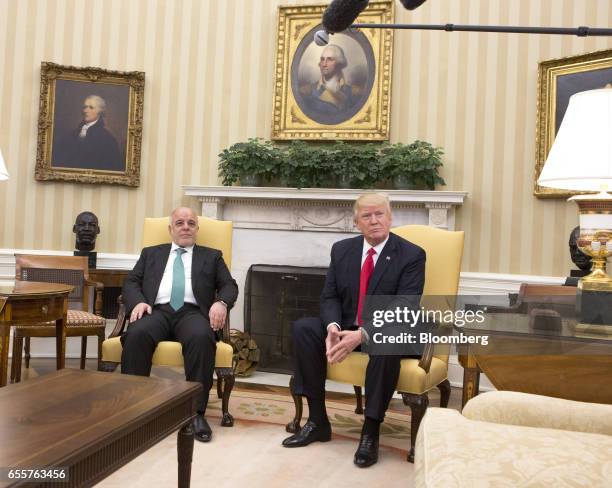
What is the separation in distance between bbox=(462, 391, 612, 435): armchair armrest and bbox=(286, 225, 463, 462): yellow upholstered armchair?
147cm

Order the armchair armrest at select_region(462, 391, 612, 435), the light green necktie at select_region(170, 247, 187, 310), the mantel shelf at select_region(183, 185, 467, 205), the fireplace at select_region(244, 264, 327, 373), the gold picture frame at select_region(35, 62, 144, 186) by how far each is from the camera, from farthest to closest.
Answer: the gold picture frame at select_region(35, 62, 144, 186), the fireplace at select_region(244, 264, 327, 373), the mantel shelf at select_region(183, 185, 467, 205), the light green necktie at select_region(170, 247, 187, 310), the armchair armrest at select_region(462, 391, 612, 435)

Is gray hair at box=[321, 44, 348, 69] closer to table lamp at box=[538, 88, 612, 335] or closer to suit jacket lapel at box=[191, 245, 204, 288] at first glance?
suit jacket lapel at box=[191, 245, 204, 288]

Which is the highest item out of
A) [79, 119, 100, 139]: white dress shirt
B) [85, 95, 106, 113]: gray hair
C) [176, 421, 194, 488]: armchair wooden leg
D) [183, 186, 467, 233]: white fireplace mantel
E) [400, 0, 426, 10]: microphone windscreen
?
[85, 95, 106, 113]: gray hair

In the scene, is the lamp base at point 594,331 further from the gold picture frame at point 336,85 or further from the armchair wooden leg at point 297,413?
the gold picture frame at point 336,85

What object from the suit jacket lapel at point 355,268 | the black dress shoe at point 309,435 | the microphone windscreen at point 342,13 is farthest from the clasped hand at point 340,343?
the microphone windscreen at point 342,13

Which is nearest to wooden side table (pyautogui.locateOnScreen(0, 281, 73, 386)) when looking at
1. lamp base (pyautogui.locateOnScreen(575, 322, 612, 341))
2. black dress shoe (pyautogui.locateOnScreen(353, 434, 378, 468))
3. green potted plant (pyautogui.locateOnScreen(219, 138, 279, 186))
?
green potted plant (pyautogui.locateOnScreen(219, 138, 279, 186))

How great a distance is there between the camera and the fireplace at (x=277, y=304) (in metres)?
5.20

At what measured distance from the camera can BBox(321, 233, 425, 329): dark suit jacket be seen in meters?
3.43

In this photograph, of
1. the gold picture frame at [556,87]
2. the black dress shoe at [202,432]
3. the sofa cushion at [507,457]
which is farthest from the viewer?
the gold picture frame at [556,87]

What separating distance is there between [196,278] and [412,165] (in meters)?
2.05

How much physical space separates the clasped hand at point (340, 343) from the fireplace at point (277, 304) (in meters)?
1.90

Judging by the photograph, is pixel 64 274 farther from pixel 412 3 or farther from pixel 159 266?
pixel 412 3

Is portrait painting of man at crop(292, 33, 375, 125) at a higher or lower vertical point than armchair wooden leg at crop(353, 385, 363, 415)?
higher

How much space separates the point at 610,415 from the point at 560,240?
3.64 metres
